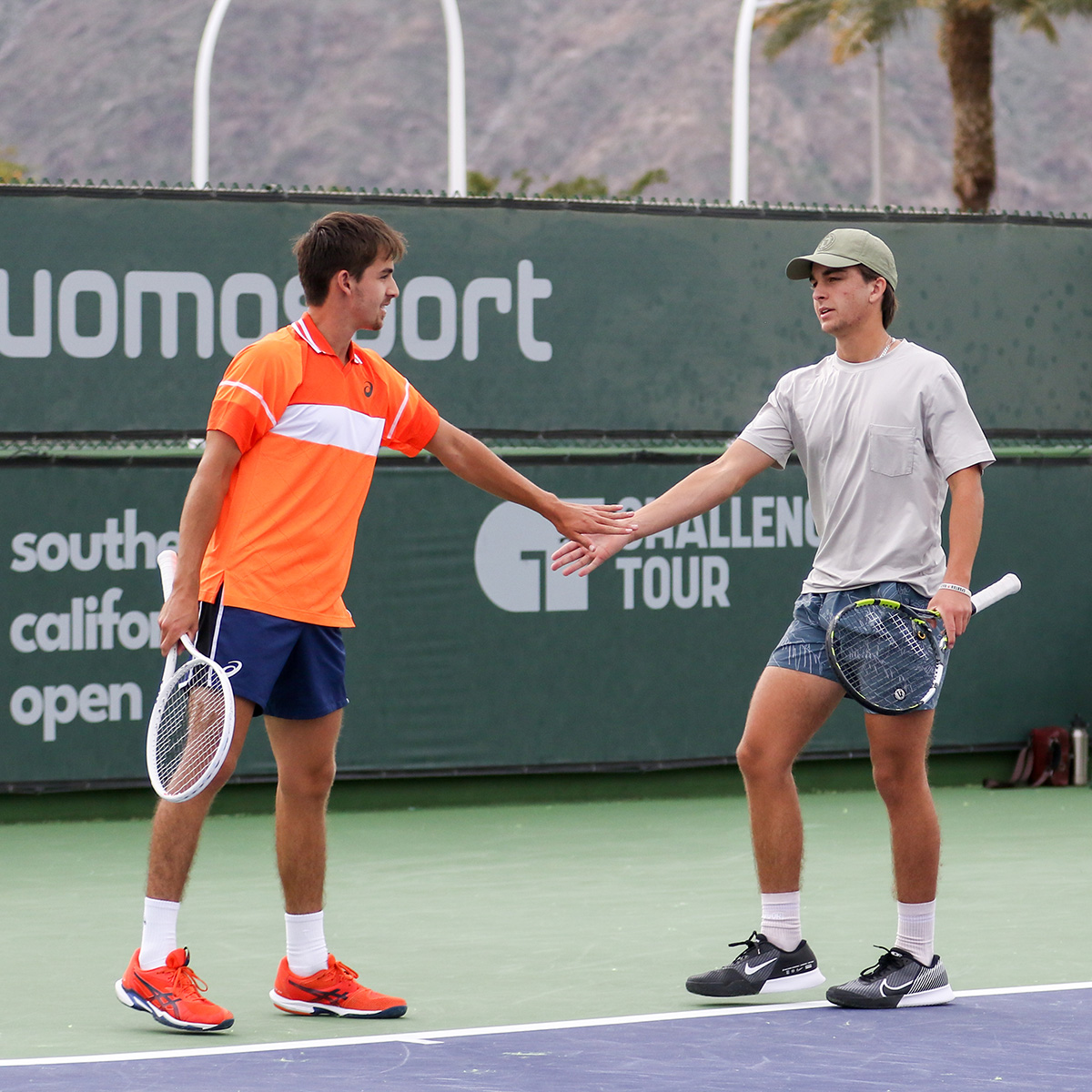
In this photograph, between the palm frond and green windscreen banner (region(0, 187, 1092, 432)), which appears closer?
green windscreen banner (region(0, 187, 1092, 432))

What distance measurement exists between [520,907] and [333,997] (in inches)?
65.3

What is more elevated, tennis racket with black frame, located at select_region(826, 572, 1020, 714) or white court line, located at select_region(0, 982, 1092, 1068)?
tennis racket with black frame, located at select_region(826, 572, 1020, 714)

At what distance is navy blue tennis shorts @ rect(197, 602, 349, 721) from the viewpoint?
190 inches

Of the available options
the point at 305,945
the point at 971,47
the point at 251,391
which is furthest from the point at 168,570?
the point at 971,47

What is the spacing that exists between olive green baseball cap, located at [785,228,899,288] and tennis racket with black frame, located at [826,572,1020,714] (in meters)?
0.88

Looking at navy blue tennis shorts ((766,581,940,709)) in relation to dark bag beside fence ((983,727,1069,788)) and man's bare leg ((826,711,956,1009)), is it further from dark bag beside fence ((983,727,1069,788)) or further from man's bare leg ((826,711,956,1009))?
dark bag beside fence ((983,727,1069,788))

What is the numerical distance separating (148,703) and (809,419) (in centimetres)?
378

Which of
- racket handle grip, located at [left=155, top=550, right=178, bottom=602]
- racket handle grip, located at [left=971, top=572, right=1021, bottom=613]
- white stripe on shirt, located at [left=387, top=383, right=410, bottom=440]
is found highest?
white stripe on shirt, located at [left=387, top=383, right=410, bottom=440]

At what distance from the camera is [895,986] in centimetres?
500

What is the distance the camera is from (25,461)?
7.99 meters

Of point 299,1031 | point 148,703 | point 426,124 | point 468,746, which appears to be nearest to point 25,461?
point 148,703

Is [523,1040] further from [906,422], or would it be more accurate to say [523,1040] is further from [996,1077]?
[906,422]

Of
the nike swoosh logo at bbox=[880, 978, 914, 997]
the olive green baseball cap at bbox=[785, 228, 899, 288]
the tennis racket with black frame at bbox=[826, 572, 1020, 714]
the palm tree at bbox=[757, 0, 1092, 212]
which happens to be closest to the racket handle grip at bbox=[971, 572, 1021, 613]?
the tennis racket with black frame at bbox=[826, 572, 1020, 714]

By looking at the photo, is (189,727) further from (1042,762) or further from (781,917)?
(1042,762)
